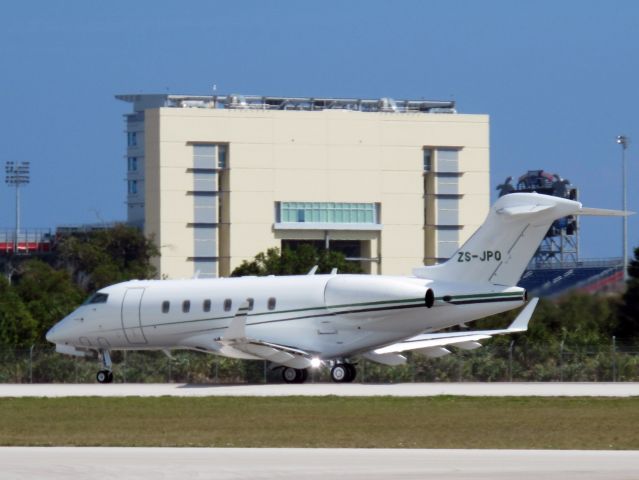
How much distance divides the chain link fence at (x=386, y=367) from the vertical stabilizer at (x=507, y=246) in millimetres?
4728

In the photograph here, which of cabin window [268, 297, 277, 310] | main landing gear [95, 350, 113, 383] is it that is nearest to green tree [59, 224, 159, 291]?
main landing gear [95, 350, 113, 383]

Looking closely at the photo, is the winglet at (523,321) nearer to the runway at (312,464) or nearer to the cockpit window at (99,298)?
the cockpit window at (99,298)

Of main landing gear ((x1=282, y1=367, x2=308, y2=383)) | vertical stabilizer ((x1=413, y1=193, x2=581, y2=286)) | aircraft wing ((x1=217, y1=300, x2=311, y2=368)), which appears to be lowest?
main landing gear ((x1=282, y1=367, x2=308, y2=383))

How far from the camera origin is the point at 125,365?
161ft

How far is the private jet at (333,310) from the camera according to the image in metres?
41.5

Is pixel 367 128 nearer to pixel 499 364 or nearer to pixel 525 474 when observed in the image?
pixel 499 364

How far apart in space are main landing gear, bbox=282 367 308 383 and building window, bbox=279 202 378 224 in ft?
269

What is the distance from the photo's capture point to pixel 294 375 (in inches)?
1753

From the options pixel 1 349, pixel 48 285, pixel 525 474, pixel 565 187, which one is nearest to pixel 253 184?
pixel 565 187

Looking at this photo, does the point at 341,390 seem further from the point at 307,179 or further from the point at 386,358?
the point at 307,179

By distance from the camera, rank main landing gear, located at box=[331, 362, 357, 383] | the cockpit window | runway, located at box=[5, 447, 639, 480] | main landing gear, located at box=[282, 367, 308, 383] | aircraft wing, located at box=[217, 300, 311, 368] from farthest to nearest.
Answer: the cockpit window, main landing gear, located at box=[282, 367, 308, 383], main landing gear, located at box=[331, 362, 357, 383], aircraft wing, located at box=[217, 300, 311, 368], runway, located at box=[5, 447, 639, 480]

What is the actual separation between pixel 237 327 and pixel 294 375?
3479 mm

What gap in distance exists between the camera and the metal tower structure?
125m

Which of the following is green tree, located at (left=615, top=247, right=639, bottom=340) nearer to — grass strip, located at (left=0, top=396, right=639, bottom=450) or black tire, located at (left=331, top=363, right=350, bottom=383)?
black tire, located at (left=331, top=363, right=350, bottom=383)
